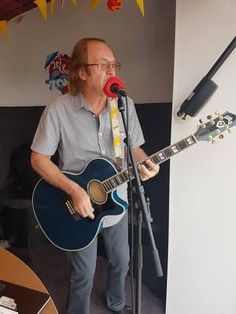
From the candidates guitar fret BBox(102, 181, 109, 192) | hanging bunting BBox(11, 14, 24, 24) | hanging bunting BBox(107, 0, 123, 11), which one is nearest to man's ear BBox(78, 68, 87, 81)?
guitar fret BBox(102, 181, 109, 192)

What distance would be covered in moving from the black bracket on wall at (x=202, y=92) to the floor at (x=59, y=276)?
125cm

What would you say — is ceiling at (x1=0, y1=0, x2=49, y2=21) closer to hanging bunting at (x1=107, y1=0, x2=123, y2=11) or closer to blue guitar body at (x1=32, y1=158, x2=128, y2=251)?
hanging bunting at (x1=107, y1=0, x2=123, y2=11)

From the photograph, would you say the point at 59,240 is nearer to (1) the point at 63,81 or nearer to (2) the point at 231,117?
(2) the point at 231,117

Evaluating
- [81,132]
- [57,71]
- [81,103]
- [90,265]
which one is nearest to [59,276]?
[90,265]

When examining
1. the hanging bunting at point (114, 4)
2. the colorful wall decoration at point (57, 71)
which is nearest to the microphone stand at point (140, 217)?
the hanging bunting at point (114, 4)

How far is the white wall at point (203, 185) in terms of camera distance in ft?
4.68

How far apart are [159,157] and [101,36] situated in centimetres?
128

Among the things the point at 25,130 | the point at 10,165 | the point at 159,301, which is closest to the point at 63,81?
the point at 25,130

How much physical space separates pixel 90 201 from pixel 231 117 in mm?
727

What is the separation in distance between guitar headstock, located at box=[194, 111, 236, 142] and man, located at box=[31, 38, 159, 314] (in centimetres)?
26

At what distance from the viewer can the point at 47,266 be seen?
2445 millimetres

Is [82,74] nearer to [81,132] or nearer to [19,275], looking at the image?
[81,132]

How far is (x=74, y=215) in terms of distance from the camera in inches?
61.1

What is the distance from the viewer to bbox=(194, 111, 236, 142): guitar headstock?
1317 mm
